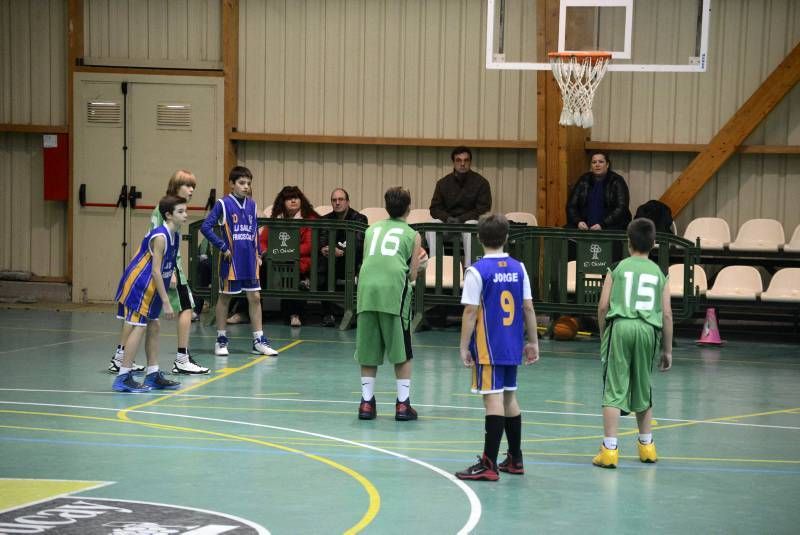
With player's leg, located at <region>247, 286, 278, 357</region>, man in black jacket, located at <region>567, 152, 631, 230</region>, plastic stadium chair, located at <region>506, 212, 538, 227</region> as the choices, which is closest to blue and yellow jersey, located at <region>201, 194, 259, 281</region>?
player's leg, located at <region>247, 286, 278, 357</region>

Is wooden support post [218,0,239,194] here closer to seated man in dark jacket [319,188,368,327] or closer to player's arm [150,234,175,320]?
seated man in dark jacket [319,188,368,327]

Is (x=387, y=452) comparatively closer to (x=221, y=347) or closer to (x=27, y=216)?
(x=221, y=347)

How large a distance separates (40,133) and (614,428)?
42.6ft

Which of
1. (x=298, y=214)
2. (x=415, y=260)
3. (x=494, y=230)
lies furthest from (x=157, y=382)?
(x=298, y=214)

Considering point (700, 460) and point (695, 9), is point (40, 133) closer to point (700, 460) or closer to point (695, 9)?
point (695, 9)

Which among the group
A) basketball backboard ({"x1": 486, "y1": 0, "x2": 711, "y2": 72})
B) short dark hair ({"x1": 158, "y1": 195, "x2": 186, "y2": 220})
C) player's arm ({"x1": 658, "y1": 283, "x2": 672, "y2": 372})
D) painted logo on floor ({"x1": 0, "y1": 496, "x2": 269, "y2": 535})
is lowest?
painted logo on floor ({"x1": 0, "y1": 496, "x2": 269, "y2": 535})

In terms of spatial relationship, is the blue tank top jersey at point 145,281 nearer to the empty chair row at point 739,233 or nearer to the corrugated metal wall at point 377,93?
the corrugated metal wall at point 377,93

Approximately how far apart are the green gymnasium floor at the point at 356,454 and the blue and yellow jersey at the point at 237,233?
0.93 metres

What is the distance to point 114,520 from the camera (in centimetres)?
614

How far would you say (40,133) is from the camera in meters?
18.2

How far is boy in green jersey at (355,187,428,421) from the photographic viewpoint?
893 centimetres

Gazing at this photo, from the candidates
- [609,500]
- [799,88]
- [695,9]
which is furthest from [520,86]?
[609,500]

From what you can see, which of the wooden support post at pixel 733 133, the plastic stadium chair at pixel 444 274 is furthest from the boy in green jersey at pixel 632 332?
the wooden support post at pixel 733 133

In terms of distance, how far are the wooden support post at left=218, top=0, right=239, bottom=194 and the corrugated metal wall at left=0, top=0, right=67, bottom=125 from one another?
2.61m
